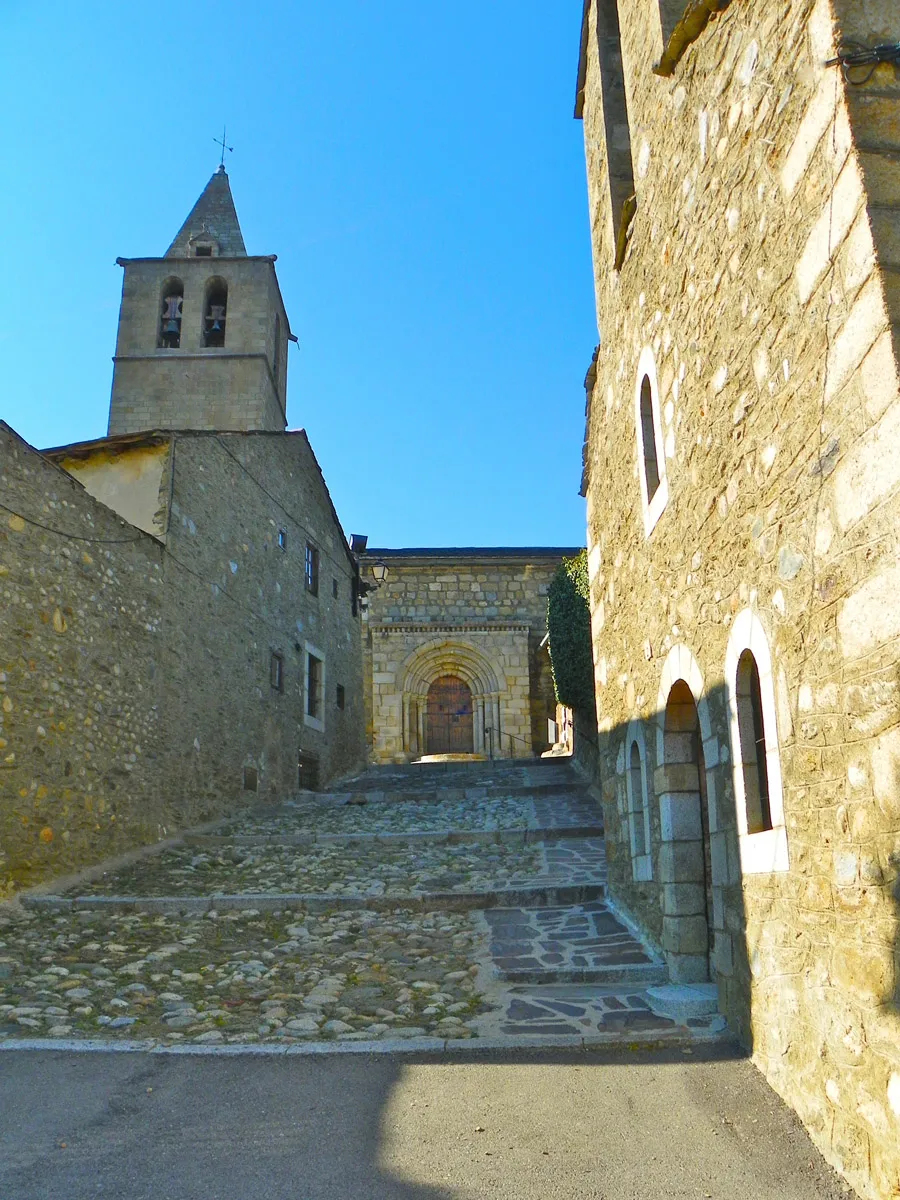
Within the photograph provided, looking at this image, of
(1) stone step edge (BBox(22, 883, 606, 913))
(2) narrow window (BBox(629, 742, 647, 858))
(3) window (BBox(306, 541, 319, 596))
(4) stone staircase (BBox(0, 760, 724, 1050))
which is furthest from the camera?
(3) window (BBox(306, 541, 319, 596))

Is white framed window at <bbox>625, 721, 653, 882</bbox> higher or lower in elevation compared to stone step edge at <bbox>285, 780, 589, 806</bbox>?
lower

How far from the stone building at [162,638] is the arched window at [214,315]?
684cm

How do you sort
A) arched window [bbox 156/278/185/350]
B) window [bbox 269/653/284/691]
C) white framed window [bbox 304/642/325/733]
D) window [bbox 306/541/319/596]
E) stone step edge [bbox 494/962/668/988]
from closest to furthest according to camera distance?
stone step edge [bbox 494/962/668/988]
window [bbox 269/653/284/691]
white framed window [bbox 304/642/325/733]
window [bbox 306/541/319/596]
arched window [bbox 156/278/185/350]

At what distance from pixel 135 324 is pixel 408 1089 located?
2175 cm

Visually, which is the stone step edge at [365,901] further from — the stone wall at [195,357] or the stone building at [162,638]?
the stone wall at [195,357]

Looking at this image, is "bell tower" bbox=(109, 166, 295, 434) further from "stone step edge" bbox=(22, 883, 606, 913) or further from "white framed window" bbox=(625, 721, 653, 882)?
"white framed window" bbox=(625, 721, 653, 882)

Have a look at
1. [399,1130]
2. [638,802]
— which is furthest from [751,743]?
[638,802]

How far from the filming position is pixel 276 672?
14.8 metres

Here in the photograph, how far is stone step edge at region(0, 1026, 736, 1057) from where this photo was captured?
440cm

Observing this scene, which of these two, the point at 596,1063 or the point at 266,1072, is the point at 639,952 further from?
the point at 266,1072

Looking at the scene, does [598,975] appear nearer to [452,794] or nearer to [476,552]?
[452,794]

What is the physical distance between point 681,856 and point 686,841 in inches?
3.6

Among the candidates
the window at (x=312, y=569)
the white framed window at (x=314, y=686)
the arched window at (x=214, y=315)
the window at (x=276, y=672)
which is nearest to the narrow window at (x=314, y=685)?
the white framed window at (x=314, y=686)

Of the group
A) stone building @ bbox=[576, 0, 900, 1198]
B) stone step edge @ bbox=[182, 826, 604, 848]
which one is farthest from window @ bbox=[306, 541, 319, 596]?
stone building @ bbox=[576, 0, 900, 1198]
